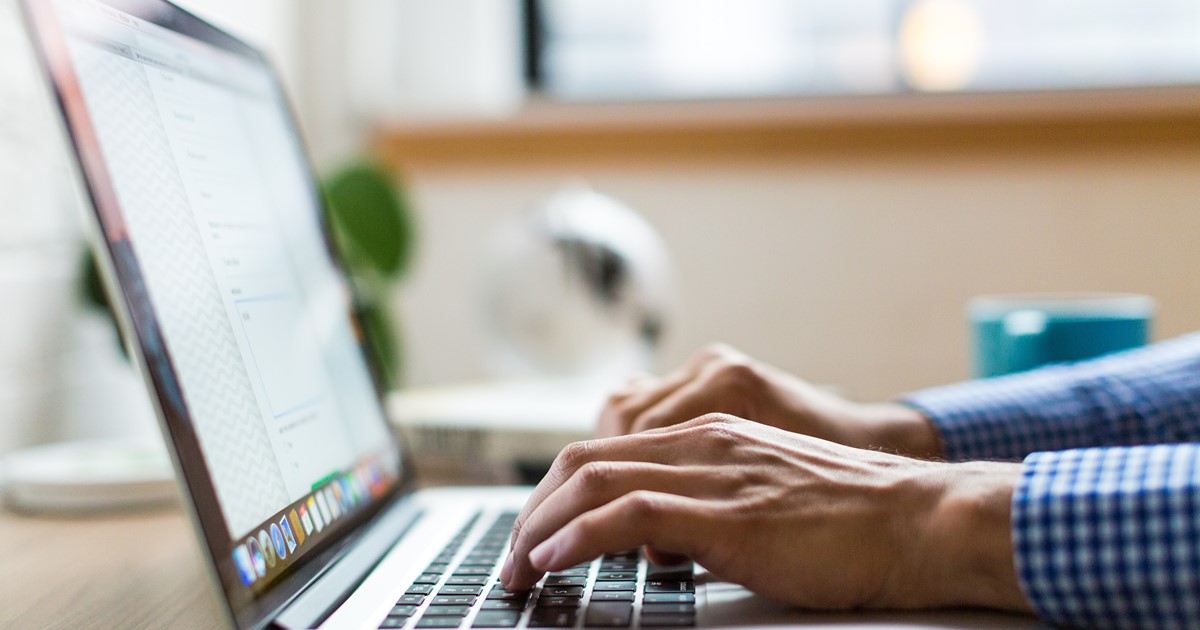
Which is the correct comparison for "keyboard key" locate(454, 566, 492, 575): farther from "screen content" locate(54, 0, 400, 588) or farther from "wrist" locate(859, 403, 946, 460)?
"wrist" locate(859, 403, 946, 460)

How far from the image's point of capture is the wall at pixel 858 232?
1.35m

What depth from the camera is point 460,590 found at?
1.46 feet

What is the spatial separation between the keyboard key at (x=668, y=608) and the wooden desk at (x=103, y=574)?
0.69ft

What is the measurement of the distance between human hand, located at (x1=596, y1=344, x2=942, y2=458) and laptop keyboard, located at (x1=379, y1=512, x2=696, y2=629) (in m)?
0.11

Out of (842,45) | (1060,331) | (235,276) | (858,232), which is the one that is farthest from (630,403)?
(842,45)

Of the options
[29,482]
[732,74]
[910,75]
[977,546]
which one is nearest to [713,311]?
[732,74]

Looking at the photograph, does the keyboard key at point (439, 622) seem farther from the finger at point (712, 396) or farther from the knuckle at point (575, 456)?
the finger at point (712, 396)

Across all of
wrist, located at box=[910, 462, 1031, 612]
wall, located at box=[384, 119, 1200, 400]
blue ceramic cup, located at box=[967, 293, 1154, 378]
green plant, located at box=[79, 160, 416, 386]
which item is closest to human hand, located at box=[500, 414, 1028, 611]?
wrist, located at box=[910, 462, 1031, 612]

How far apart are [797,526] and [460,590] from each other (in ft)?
0.50

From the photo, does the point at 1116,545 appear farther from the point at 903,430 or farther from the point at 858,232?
the point at 858,232

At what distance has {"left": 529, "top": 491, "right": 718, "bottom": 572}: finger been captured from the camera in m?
0.40

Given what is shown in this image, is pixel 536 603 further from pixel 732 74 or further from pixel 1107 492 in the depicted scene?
pixel 732 74

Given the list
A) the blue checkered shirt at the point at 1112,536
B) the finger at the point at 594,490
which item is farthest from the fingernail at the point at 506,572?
the blue checkered shirt at the point at 1112,536

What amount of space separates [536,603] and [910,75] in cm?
137
